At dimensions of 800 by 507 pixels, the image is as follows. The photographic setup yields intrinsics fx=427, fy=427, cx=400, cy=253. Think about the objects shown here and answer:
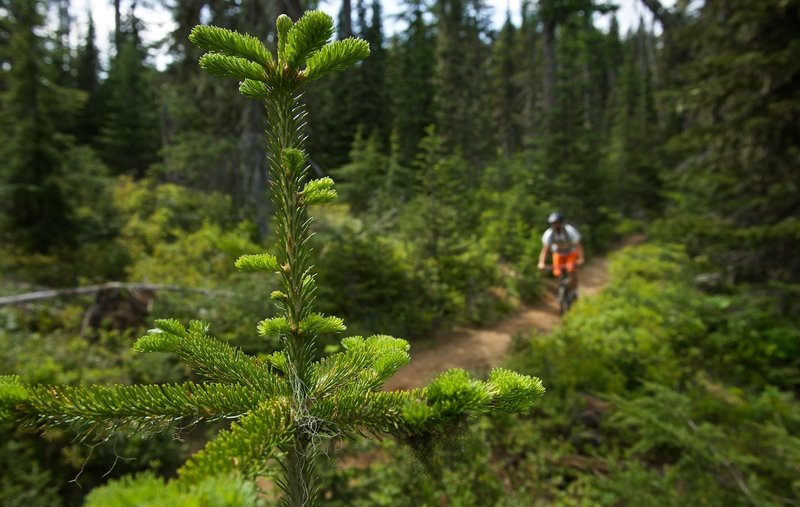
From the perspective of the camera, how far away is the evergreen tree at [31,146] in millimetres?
10906

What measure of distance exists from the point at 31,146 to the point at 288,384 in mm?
13843

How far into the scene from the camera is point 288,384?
111 cm

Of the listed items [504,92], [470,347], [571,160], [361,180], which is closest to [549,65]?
[571,160]

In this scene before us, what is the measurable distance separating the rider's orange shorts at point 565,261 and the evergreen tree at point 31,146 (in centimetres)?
1267

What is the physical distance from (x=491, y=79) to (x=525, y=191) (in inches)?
852

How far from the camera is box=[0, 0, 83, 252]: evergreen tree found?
35.8ft

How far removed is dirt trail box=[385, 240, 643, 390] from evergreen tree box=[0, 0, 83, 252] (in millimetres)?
10553

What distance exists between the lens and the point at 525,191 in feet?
51.1

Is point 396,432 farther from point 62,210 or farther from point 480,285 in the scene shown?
point 62,210

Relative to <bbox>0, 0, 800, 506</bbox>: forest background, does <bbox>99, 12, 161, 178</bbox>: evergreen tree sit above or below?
above

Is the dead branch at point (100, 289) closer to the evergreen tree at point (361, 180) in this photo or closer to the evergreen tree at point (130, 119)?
the evergreen tree at point (361, 180)

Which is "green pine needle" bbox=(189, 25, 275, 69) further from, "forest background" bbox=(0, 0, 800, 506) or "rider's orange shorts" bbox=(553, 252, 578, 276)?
"rider's orange shorts" bbox=(553, 252, 578, 276)

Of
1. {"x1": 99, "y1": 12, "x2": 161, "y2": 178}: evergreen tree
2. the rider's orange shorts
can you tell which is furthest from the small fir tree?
{"x1": 99, "y1": 12, "x2": 161, "y2": 178}: evergreen tree

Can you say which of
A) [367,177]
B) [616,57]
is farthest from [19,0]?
[616,57]
